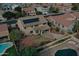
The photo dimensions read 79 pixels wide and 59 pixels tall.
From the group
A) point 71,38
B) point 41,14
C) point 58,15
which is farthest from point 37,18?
point 71,38

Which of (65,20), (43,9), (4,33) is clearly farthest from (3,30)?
(65,20)

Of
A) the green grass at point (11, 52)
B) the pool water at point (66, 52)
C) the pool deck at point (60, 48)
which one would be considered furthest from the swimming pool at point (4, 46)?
the pool water at point (66, 52)

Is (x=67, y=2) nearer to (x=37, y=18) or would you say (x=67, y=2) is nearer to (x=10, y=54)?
(x=37, y=18)

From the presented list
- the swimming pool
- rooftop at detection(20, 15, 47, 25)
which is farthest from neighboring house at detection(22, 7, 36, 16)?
the swimming pool

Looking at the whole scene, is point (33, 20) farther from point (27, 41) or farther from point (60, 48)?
point (60, 48)

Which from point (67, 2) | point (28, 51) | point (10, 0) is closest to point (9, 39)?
point (28, 51)

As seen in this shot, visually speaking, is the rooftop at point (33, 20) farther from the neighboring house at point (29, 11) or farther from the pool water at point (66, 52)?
the pool water at point (66, 52)

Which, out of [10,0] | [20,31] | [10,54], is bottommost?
[10,54]

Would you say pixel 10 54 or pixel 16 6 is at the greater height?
pixel 16 6
